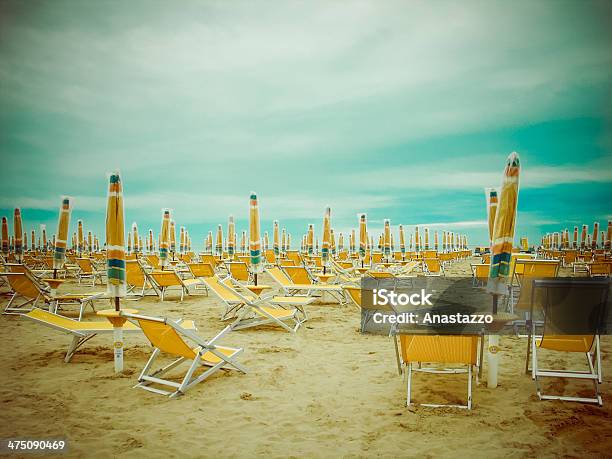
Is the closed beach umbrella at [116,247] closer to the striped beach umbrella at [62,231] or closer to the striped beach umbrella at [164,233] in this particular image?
the striped beach umbrella at [62,231]

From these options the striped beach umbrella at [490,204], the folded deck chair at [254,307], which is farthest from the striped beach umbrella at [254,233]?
the striped beach umbrella at [490,204]

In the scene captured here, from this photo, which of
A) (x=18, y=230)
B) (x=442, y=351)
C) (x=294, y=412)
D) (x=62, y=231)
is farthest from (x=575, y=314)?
(x=18, y=230)

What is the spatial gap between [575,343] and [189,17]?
13.1 m

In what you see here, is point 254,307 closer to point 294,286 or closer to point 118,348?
point 118,348

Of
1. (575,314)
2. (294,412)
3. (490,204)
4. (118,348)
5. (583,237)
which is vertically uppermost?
(490,204)

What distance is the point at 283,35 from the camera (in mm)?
19406

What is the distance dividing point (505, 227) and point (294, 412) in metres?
2.43

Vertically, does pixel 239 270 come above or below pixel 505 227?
below

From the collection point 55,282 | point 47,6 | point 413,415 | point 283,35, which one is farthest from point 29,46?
point 283,35

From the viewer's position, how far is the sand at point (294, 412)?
260 centimetres

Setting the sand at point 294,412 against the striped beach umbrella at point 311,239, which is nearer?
the sand at point 294,412

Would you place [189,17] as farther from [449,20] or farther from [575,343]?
[575,343]

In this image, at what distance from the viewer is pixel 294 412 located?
3178 mm

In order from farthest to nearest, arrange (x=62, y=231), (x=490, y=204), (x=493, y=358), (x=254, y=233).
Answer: (x=254, y=233)
(x=62, y=231)
(x=490, y=204)
(x=493, y=358)
